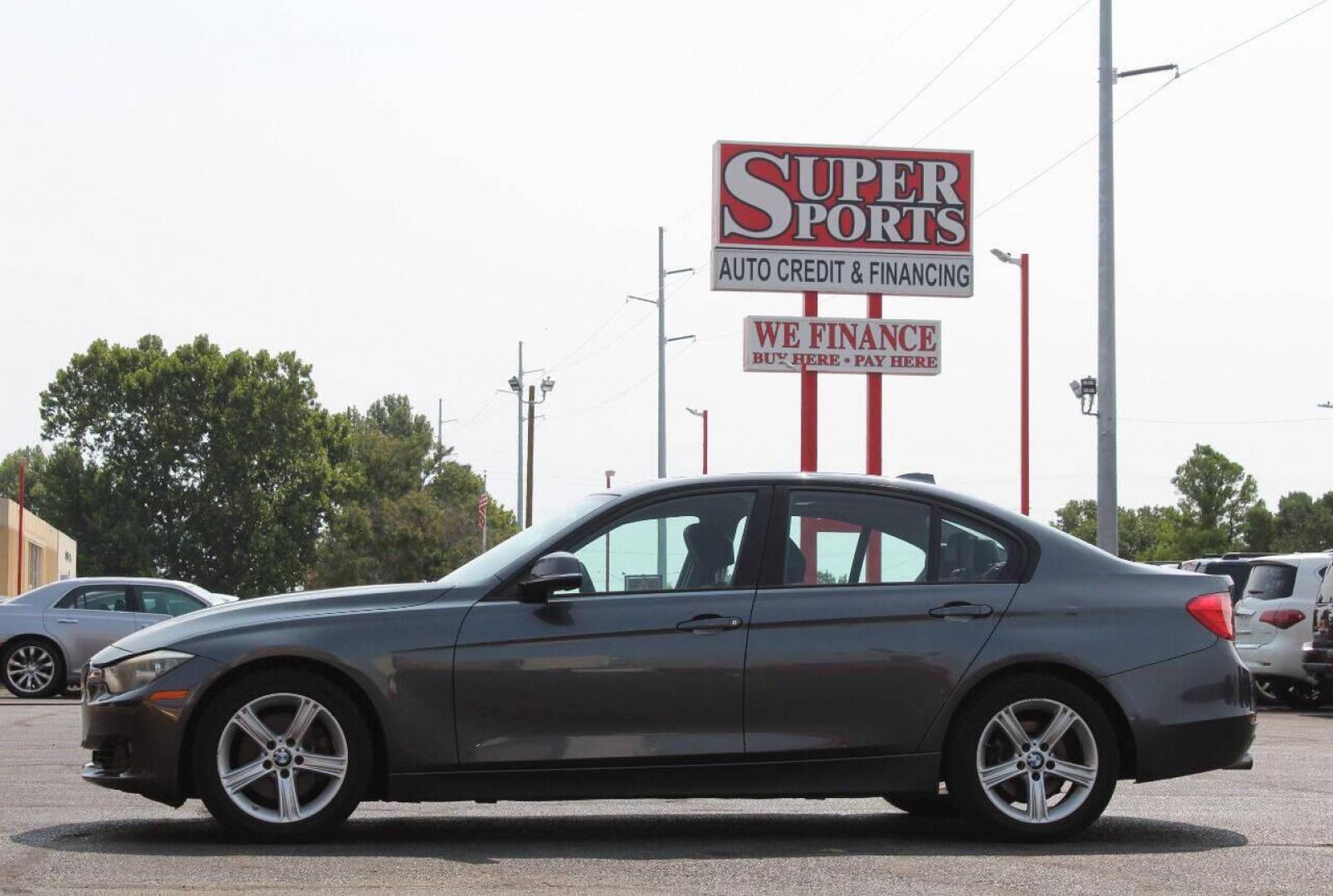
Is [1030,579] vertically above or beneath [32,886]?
above

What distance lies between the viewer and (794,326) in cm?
2803

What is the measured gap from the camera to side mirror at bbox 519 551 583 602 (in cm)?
786

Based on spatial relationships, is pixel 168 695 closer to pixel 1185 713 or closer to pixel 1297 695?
Result: pixel 1185 713

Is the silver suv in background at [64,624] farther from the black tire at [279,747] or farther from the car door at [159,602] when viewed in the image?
the black tire at [279,747]

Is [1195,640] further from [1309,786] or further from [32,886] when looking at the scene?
[32,886]

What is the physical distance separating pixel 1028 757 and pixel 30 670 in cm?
1668

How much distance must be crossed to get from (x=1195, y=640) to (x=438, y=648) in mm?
3142

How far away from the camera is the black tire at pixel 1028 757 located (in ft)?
26.7

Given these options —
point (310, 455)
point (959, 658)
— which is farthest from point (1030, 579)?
point (310, 455)

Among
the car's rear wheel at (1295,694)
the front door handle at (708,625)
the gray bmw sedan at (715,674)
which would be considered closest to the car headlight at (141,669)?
the gray bmw sedan at (715,674)

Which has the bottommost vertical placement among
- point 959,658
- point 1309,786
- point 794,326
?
point 1309,786

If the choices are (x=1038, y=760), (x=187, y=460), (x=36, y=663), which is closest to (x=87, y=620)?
(x=36, y=663)

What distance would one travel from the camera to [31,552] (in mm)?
67938

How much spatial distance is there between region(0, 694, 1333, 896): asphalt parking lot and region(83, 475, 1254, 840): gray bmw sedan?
0.27m
